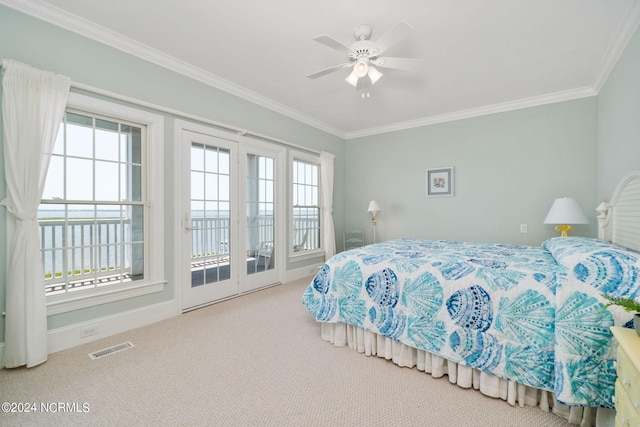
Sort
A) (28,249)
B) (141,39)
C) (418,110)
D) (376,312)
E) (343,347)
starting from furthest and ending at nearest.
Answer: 1. (418,110)
2. (141,39)
3. (343,347)
4. (376,312)
5. (28,249)

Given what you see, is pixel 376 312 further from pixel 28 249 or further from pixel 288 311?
pixel 28 249

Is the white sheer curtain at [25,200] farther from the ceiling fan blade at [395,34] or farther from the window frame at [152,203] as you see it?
the ceiling fan blade at [395,34]

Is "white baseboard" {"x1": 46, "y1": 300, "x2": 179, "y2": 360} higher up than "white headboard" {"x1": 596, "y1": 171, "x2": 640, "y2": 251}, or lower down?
lower down

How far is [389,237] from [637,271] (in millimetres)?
3619

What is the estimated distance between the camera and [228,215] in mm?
3537

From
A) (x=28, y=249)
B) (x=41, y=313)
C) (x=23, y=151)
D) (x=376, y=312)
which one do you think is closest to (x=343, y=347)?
(x=376, y=312)

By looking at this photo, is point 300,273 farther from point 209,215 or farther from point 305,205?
point 209,215

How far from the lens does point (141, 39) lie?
2.55 m

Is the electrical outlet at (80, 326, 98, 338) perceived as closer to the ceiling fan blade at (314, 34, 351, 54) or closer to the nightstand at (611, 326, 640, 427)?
the ceiling fan blade at (314, 34, 351, 54)

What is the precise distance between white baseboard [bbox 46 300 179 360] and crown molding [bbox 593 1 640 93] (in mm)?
4824

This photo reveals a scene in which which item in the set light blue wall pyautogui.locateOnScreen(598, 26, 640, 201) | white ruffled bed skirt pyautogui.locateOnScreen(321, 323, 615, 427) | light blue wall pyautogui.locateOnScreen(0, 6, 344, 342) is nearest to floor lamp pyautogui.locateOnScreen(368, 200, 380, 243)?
light blue wall pyautogui.locateOnScreen(0, 6, 344, 342)

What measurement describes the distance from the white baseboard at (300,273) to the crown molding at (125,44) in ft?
8.39

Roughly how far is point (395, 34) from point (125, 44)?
96.1 inches

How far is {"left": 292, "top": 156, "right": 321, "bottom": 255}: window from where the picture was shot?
460 cm
